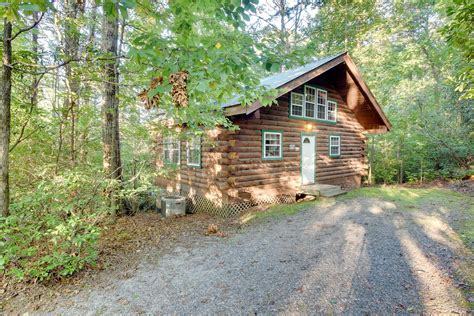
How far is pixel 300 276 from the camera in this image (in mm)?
3670

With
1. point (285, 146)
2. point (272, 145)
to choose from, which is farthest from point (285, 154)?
point (272, 145)

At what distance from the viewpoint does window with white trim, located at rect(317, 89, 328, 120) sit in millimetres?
10562

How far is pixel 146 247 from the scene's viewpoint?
5.30 metres

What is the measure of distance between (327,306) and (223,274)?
167 centimetres

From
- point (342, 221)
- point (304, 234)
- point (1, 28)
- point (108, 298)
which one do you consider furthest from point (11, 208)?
point (342, 221)

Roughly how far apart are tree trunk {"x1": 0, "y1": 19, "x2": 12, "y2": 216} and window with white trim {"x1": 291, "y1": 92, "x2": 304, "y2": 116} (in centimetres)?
818

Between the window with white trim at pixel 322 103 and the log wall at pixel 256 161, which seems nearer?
the log wall at pixel 256 161

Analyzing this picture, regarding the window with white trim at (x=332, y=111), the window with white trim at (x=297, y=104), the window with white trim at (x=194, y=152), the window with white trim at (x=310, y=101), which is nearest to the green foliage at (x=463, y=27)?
the window with white trim at (x=297, y=104)

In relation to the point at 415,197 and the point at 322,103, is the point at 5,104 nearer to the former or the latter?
the point at 322,103

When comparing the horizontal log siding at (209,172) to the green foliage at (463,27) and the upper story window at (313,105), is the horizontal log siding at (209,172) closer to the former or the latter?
the upper story window at (313,105)

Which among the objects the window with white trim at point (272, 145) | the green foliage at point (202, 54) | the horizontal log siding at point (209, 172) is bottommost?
the horizontal log siding at point (209, 172)

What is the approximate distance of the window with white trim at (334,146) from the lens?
11.3 meters

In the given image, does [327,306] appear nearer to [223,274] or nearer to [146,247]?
[223,274]

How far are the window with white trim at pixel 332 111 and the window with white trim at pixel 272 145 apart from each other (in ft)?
11.4
